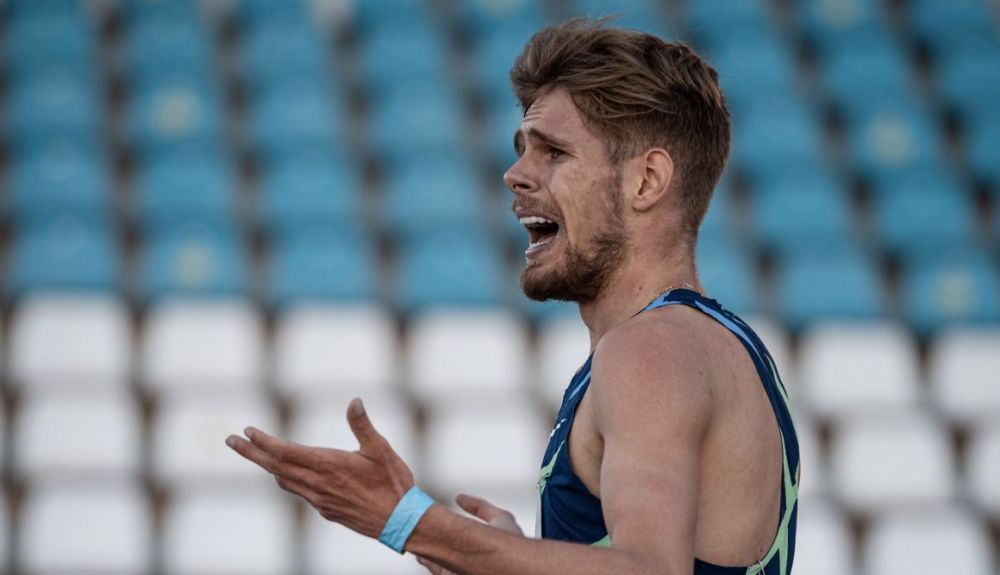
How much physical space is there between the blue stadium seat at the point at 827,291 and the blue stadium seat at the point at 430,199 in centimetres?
182

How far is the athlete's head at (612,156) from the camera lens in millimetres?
2098

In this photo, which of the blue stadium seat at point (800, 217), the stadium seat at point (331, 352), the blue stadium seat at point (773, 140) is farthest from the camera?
the blue stadium seat at point (773, 140)

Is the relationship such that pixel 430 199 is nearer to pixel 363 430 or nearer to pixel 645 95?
pixel 645 95

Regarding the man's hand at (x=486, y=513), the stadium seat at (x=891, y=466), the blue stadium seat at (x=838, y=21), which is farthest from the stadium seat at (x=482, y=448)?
the blue stadium seat at (x=838, y=21)

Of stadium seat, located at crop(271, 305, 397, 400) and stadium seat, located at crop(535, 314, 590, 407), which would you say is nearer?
stadium seat, located at crop(271, 305, 397, 400)

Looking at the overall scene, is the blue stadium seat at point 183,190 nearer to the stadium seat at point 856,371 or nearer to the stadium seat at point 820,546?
the stadium seat at point 856,371

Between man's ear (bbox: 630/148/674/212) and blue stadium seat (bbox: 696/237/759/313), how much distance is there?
441 centimetres

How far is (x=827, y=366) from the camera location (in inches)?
256

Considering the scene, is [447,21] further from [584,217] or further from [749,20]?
[584,217]

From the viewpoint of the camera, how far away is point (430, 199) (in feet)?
23.2

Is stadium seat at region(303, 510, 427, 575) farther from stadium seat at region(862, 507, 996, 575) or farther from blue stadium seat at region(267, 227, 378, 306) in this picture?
stadium seat at region(862, 507, 996, 575)

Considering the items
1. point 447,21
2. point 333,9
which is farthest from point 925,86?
point 333,9

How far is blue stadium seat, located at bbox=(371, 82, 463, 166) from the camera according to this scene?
7457 millimetres

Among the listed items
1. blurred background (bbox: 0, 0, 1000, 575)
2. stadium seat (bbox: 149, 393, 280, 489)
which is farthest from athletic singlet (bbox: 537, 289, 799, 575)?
stadium seat (bbox: 149, 393, 280, 489)
